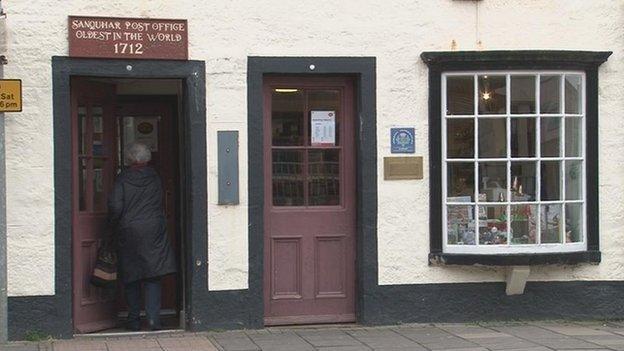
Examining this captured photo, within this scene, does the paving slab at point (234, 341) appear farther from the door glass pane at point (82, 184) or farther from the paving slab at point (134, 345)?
the door glass pane at point (82, 184)

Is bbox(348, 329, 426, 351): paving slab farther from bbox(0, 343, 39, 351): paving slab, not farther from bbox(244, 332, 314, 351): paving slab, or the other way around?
bbox(0, 343, 39, 351): paving slab

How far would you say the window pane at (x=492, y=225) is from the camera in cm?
902

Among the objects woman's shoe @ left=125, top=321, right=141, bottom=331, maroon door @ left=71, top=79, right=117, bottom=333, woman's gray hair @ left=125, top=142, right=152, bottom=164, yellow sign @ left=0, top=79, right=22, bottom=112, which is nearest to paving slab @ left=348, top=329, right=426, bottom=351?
woman's shoe @ left=125, top=321, right=141, bottom=331

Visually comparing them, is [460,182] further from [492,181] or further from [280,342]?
[280,342]

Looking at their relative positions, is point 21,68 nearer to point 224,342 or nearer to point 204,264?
point 204,264

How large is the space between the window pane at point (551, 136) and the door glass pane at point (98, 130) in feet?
14.3

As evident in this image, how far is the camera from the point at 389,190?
352 inches

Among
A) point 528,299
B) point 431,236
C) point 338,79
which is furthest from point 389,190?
point 528,299

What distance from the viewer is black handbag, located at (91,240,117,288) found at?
28.5ft

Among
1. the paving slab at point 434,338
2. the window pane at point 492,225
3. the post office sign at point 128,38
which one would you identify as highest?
the post office sign at point 128,38

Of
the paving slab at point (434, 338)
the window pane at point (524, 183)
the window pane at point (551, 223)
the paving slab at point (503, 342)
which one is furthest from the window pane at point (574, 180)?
the paving slab at point (434, 338)

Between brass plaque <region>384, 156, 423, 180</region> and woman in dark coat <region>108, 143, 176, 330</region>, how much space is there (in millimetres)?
2250

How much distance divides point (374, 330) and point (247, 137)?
221 cm

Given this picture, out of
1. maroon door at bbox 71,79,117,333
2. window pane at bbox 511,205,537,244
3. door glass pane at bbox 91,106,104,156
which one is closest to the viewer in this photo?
maroon door at bbox 71,79,117,333
